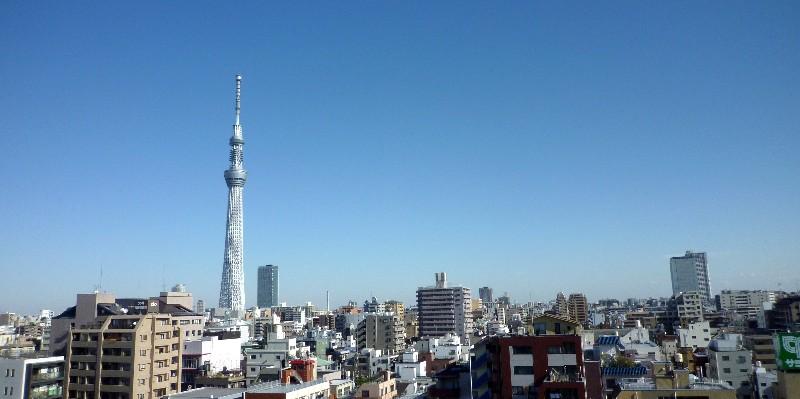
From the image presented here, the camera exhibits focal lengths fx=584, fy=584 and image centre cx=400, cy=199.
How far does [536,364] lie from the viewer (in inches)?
1136

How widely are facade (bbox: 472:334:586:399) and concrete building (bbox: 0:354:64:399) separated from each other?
33337mm

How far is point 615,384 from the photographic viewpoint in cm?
3375

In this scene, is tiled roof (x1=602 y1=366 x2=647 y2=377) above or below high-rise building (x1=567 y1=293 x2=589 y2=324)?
below

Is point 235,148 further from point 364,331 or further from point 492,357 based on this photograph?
point 492,357

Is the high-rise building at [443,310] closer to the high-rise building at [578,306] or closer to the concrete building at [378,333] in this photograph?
the concrete building at [378,333]

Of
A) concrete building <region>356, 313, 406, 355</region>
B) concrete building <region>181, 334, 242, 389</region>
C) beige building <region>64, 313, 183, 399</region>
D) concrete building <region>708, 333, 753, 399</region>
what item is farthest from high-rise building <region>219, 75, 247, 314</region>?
concrete building <region>708, 333, 753, 399</region>

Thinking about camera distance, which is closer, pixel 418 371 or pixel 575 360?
pixel 575 360

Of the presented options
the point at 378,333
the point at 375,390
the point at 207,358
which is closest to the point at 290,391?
the point at 375,390

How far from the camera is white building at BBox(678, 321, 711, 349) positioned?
77312 millimetres

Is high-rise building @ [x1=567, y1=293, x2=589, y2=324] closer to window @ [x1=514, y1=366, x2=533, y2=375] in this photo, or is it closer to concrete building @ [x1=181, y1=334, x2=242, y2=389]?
concrete building @ [x1=181, y1=334, x2=242, y2=389]

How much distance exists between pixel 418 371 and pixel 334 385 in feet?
39.3

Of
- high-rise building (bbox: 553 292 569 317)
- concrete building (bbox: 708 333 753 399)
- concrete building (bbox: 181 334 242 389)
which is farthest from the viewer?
high-rise building (bbox: 553 292 569 317)

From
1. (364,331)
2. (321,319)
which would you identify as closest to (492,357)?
(364,331)

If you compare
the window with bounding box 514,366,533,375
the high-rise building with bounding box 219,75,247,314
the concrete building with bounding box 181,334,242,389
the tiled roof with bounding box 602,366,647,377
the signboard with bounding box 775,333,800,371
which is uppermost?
the high-rise building with bounding box 219,75,247,314
